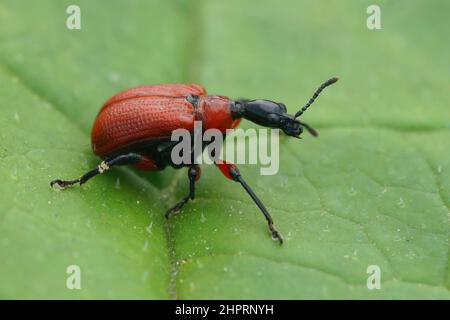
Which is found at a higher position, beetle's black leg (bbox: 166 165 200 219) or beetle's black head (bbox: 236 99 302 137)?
beetle's black head (bbox: 236 99 302 137)

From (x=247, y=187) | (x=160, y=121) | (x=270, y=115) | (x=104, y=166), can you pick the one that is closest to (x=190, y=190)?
(x=247, y=187)

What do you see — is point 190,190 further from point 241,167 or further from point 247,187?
point 241,167

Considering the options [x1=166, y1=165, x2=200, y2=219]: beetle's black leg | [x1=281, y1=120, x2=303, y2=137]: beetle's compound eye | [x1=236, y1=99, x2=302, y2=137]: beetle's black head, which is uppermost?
[x1=236, y1=99, x2=302, y2=137]: beetle's black head

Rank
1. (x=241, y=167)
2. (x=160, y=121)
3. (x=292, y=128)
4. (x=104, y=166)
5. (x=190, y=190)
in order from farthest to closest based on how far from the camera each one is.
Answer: (x=241, y=167) → (x=292, y=128) → (x=160, y=121) → (x=190, y=190) → (x=104, y=166)

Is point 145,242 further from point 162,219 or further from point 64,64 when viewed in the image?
point 64,64

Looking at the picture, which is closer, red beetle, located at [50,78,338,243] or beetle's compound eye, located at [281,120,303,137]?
red beetle, located at [50,78,338,243]

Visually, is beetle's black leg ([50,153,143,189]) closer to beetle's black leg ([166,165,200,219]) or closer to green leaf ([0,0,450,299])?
green leaf ([0,0,450,299])

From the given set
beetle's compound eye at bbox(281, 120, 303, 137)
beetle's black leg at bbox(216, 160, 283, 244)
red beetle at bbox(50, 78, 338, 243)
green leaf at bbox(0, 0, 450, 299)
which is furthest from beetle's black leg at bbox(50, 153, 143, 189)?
beetle's compound eye at bbox(281, 120, 303, 137)

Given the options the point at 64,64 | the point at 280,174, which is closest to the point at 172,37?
the point at 64,64
